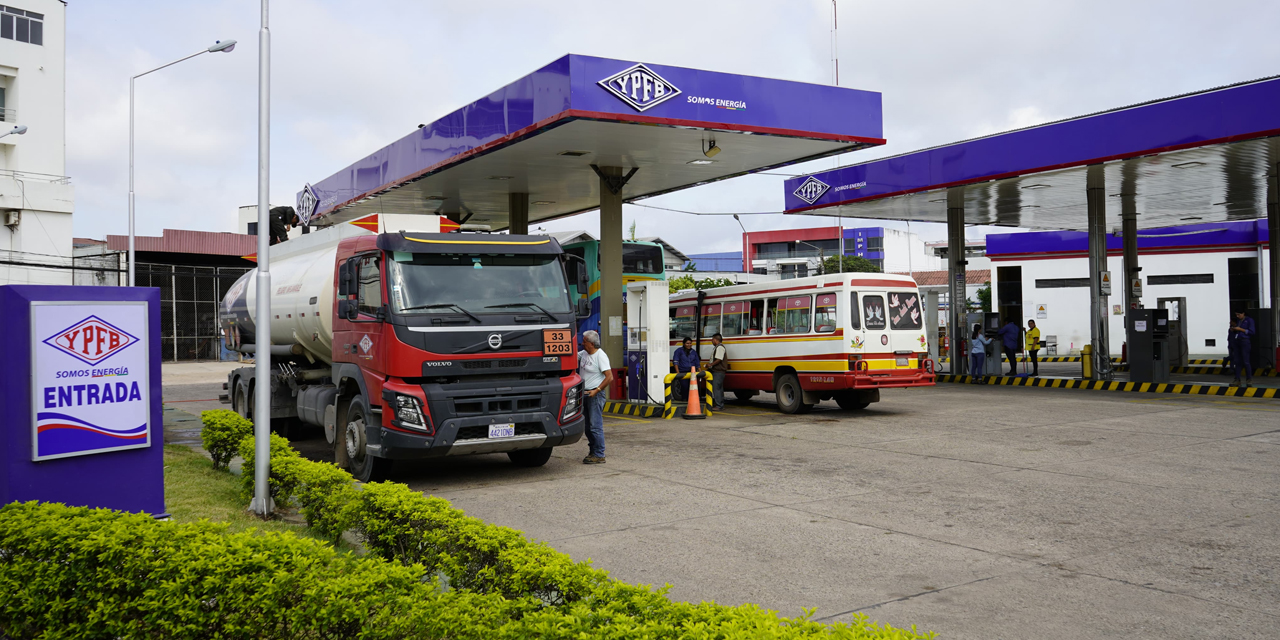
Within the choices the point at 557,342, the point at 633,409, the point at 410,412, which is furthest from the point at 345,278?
the point at 633,409

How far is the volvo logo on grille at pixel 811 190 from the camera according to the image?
25078mm

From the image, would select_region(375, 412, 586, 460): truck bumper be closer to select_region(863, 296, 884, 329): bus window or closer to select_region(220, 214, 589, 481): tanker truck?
select_region(220, 214, 589, 481): tanker truck

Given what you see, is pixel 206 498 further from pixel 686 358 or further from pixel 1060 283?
pixel 1060 283

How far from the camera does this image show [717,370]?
63.0 ft

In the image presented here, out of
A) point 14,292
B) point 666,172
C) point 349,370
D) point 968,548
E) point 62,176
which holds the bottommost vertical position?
point 968,548

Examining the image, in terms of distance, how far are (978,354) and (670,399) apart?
11483mm

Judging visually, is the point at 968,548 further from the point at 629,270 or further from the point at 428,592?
the point at 629,270

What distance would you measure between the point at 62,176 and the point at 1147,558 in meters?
48.0

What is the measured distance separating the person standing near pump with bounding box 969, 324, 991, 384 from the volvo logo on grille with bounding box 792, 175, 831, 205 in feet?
19.0

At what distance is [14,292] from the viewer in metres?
6.52

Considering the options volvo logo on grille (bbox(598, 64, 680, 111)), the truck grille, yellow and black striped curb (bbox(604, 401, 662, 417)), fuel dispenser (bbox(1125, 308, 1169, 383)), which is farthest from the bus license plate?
fuel dispenser (bbox(1125, 308, 1169, 383))

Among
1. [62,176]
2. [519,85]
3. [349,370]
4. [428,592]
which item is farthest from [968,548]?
[62,176]

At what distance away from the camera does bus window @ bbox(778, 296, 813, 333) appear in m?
17.6

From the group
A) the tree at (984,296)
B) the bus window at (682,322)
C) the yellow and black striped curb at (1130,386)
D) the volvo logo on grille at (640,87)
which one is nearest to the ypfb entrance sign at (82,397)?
the volvo logo on grille at (640,87)
